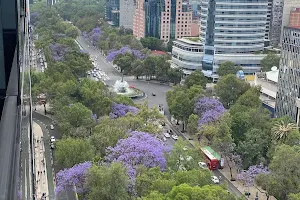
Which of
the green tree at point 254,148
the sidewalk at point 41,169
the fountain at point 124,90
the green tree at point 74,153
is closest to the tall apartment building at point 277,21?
the fountain at point 124,90

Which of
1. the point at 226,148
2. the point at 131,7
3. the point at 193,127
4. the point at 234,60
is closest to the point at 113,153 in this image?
the point at 226,148

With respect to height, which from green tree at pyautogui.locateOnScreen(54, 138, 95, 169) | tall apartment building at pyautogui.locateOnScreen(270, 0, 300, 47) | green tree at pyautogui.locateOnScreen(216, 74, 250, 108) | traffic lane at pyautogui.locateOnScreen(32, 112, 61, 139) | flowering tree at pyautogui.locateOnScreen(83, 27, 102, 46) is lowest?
traffic lane at pyautogui.locateOnScreen(32, 112, 61, 139)

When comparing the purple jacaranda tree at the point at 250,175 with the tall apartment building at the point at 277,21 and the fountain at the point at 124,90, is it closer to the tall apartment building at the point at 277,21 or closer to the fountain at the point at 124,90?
the fountain at the point at 124,90

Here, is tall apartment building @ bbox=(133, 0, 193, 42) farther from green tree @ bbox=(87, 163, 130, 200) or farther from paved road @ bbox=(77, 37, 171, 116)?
green tree @ bbox=(87, 163, 130, 200)

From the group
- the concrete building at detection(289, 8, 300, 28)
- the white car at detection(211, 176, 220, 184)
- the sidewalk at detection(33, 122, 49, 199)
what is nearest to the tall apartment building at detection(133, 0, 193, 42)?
the concrete building at detection(289, 8, 300, 28)

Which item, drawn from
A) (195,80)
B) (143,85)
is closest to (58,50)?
(143,85)

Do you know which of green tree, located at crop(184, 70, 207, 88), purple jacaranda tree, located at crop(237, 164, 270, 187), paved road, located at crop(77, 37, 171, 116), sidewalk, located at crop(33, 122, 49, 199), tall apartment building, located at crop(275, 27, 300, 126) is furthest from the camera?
paved road, located at crop(77, 37, 171, 116)

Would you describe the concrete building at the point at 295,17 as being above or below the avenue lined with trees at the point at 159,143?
above
